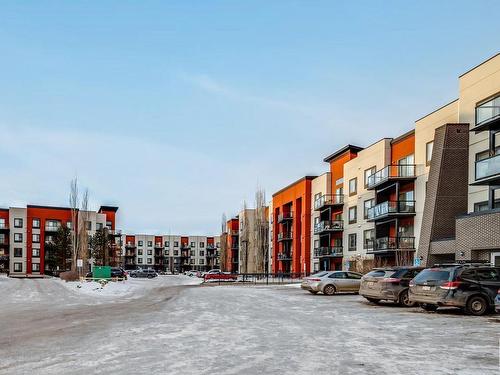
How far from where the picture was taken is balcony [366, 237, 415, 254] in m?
41.8

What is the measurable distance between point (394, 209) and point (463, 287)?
88.7 ft

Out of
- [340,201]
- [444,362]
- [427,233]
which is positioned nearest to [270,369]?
[444,362]

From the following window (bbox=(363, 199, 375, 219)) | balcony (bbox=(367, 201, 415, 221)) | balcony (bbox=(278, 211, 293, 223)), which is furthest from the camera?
balcony (bbox=(278, 211, 293, 223))

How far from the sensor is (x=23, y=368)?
26.5 ft

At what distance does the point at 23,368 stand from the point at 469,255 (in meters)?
26.4

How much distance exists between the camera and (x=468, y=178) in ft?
113

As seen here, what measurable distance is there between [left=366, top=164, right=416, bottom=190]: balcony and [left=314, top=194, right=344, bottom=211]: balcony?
36.5 feet

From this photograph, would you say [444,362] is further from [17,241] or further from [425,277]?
[17,241]

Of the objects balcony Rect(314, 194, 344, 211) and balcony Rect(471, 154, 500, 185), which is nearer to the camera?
balcony Rect(471, 154, 500, 185)

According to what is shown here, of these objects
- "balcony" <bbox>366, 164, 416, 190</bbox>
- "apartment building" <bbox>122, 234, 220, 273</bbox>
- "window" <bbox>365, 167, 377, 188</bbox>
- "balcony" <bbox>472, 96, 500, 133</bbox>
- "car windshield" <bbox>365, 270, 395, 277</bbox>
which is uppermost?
"balcony" <bbox>472, 96, 500, 133</bbox>

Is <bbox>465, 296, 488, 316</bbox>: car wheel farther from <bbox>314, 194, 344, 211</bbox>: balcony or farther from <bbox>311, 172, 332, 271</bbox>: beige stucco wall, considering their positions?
<bbox>311, 172, 332, 271</bbox>: beige stucco wall

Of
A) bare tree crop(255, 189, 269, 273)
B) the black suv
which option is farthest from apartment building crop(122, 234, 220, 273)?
the black suv

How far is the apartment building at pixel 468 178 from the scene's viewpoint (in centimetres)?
2842

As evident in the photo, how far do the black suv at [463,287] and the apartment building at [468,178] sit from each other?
1070cm
